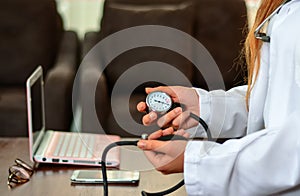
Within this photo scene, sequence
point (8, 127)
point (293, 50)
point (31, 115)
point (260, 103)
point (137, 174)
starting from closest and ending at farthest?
1. point (293, 50)
2. point (260, 103)
3. point (137, 174)
4. point (31, 115)
5. point (8, 127)

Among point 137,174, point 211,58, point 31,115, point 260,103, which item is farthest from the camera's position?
point 211,58

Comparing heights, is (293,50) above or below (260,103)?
above

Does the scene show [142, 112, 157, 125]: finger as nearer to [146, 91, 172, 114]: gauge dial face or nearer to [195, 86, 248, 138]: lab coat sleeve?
[146, 91, 172, 114]: gauge dial face

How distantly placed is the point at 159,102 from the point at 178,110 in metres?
0.05

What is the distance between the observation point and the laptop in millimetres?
1346

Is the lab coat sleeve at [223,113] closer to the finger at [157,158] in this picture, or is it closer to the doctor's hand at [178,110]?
the doctor's hand at [178,110]

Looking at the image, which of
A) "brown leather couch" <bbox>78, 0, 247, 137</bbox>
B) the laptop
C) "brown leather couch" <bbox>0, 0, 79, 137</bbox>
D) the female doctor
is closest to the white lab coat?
the female doctor

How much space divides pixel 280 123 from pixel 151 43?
170 cm

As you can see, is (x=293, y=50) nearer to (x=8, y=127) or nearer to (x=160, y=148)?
(x=160, y=148)

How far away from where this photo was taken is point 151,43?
2.60m

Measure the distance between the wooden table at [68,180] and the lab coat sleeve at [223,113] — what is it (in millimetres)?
150

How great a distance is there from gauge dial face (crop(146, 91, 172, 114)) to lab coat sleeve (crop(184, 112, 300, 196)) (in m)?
0.14

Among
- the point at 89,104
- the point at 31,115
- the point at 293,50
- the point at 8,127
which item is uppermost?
the point at 293,50

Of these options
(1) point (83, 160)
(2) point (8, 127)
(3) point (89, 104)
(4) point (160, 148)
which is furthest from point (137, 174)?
(2) point (8, 127)
